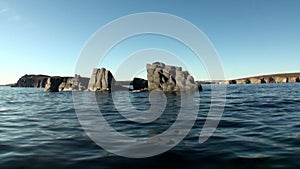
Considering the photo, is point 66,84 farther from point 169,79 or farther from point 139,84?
point 169,79

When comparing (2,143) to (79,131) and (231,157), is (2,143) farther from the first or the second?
(231,157)

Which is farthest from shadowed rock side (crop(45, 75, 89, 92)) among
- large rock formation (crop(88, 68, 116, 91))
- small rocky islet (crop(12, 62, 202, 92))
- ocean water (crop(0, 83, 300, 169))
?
ocean water (crop(0, 83, 300, 169))

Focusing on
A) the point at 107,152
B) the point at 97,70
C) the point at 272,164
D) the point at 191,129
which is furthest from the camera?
the point at 97,70

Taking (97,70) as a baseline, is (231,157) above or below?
below

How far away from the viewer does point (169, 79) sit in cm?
7381

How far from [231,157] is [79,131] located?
27.0 feet

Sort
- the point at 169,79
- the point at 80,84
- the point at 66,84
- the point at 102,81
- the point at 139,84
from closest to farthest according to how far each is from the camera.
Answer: the point at 169,79 < the point at 139,84 < the point at 102,81 < the point at 80,84 < the point at 66,84

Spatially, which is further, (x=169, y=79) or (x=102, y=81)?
(x=102, y=81)

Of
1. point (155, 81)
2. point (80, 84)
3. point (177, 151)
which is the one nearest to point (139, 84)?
point (155, 81)

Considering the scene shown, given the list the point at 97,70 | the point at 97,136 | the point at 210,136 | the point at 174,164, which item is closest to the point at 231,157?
the point at 174,164

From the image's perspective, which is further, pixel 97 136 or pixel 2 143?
pixel 97 136

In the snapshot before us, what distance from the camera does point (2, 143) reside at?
34.5ft

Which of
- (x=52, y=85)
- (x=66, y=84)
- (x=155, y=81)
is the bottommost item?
(x=52, y=85)

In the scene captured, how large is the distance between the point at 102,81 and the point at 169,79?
27444 mm
